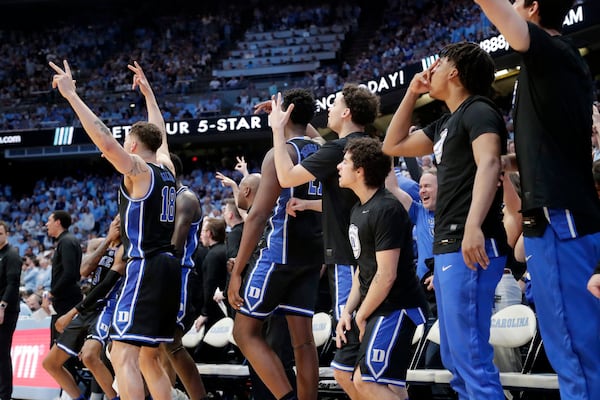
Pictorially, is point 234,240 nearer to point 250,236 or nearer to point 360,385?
point 250,236

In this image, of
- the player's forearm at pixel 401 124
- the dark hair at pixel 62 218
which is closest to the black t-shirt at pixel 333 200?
the player's forearm at pixel 401 124

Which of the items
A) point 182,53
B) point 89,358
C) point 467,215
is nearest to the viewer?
point 467,215

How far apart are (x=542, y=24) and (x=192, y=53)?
2653 cm

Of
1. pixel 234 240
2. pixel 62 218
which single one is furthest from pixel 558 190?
pixel 62 218

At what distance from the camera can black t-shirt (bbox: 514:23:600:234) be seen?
2.90 m

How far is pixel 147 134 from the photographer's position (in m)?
5.36

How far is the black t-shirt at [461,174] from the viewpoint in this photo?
11.1ft

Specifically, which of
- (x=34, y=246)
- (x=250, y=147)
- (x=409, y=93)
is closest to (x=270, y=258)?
Answer: (x=409, y=93)

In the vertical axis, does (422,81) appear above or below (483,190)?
above

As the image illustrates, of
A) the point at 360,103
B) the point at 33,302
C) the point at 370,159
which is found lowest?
the point at 33,302

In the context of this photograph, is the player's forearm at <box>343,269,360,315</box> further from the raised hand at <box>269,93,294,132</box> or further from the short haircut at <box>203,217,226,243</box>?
the short haircut at <box>203,217,226,243</box>

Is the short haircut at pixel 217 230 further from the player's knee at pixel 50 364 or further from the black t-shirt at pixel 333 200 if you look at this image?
the black t-shirt at pixel 333 200

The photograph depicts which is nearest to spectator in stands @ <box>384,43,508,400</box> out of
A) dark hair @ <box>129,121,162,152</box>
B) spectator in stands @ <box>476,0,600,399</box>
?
spectator in stands @ <box>476,0,600,399</box>

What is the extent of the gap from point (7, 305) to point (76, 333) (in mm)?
1490
